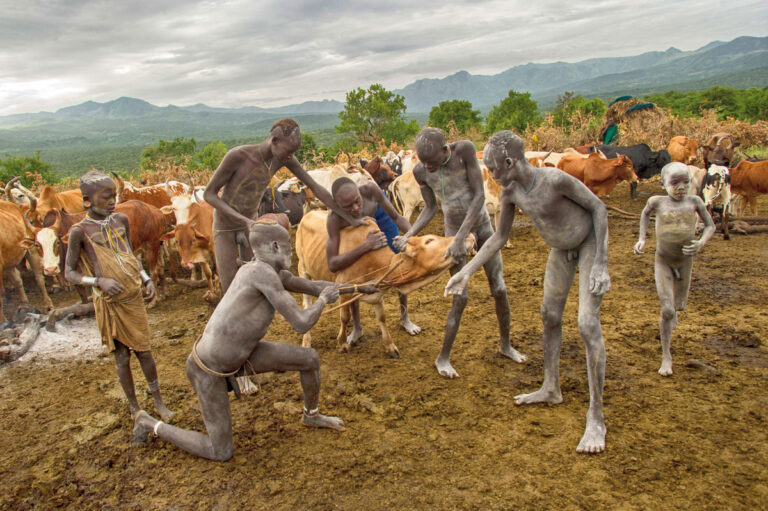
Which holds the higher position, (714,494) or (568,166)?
(568,166)

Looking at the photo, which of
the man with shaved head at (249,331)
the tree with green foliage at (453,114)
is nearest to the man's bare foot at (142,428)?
the man with shaved head at (249,331)

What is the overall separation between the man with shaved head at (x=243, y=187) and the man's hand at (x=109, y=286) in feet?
3.05

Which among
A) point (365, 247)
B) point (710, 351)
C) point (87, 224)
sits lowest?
point (710, 351)

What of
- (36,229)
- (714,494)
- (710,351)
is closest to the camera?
(714,494)

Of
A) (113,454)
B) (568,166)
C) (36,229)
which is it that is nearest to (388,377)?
(113,454)

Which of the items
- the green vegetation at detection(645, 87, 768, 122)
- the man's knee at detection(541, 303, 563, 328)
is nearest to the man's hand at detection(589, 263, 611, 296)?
the man's knee at detection(541, 303, 563, 328)

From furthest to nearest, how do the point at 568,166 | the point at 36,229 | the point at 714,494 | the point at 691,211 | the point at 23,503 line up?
the point at 568,166 < the point at 36,229 < the point at 691,211 < the point at 23,503 < the point at 714,494

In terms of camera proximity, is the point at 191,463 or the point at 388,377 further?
the point at 388,377

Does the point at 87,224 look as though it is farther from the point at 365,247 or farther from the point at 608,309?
the point at 608,309

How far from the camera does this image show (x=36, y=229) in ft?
22.9

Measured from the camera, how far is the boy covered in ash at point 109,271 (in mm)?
3428

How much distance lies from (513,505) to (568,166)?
8.95 meters

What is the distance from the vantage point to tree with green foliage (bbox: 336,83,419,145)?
105 feet

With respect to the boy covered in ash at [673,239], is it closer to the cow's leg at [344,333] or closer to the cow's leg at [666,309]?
the cow's leg at [666,309]
